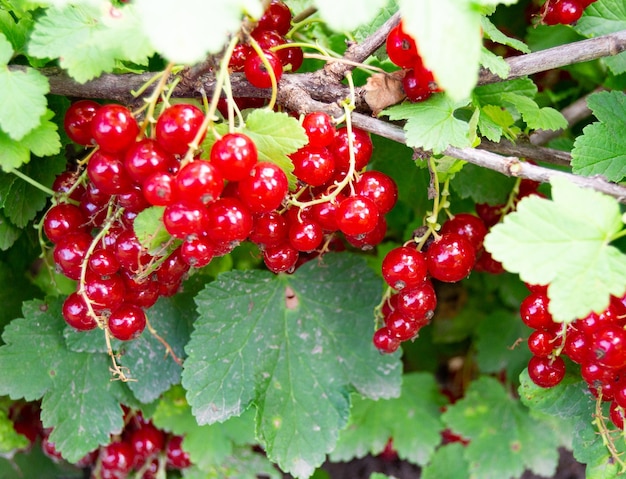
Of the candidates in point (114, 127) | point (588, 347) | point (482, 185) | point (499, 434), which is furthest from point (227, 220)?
point (499, 434)

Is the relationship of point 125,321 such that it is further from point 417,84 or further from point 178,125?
point 417,84

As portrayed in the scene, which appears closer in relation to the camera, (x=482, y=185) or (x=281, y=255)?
(x=281, y=255)

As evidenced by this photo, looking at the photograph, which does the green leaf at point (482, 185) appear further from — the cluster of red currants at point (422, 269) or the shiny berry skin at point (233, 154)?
the shiny berry skin at point (233, 154)

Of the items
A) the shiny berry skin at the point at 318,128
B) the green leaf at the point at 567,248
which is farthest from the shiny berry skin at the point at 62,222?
the green leaf at the point at 567,248

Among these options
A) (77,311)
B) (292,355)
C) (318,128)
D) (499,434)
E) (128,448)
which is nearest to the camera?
(318,128)

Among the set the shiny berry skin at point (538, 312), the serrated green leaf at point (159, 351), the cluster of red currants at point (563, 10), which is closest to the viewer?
the shiny berry skin at point (538, 312)

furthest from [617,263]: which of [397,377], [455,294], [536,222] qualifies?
[455,294]

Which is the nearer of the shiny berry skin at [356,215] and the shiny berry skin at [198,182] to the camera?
the shiny berry skin at [198,182]

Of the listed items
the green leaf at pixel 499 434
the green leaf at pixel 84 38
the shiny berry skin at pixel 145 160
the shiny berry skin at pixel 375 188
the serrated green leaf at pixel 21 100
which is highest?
the green leaf at pixel 84 38
